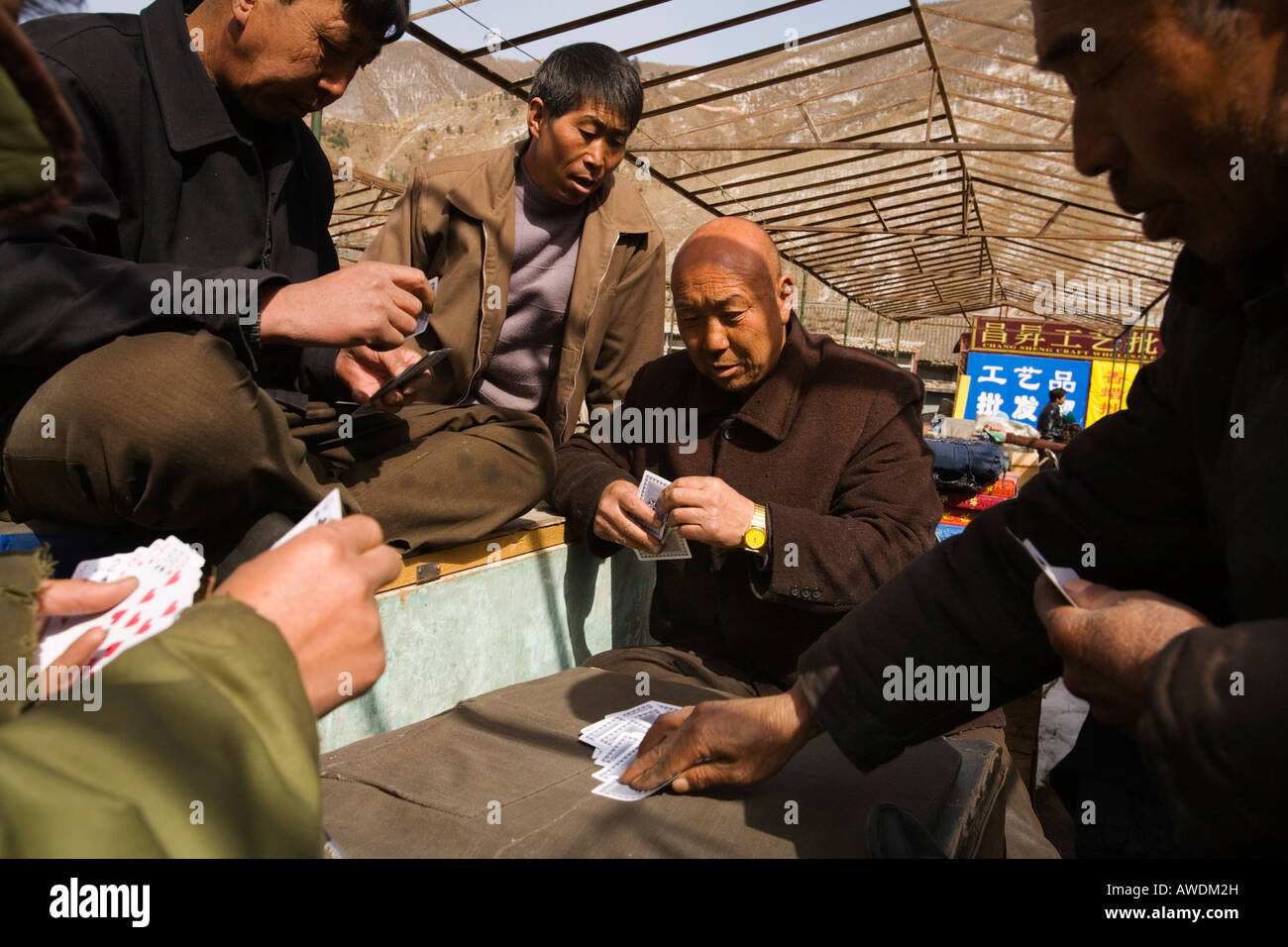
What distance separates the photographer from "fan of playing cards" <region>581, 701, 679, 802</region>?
1.67 metres

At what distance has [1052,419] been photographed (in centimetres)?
1345

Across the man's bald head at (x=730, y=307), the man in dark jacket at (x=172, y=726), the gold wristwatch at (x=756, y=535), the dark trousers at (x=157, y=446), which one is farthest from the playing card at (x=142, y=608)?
the man's bald head at (x=730, y=307)

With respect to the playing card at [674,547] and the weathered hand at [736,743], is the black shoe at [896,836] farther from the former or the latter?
the playing card at [674,547]

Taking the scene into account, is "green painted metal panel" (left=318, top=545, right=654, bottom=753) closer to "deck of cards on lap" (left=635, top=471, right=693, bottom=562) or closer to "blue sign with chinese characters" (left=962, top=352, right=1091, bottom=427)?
"deck of cards on lap" (left=635, top=471, right=693, bottom=562)

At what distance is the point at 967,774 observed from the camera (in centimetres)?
181

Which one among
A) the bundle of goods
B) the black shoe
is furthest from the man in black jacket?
the bundle of goods

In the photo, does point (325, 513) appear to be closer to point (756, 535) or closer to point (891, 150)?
point (756, 535)

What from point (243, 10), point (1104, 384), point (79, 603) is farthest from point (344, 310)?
point (1104, 384)

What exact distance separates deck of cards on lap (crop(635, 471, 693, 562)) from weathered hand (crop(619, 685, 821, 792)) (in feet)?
3.08

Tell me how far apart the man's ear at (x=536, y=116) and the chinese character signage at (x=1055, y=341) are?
46.0ft

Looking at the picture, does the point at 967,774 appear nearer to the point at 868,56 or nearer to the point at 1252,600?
the point at 1252,600

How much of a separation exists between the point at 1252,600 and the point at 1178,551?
1.08 feet

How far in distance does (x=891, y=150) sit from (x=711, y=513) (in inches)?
319
